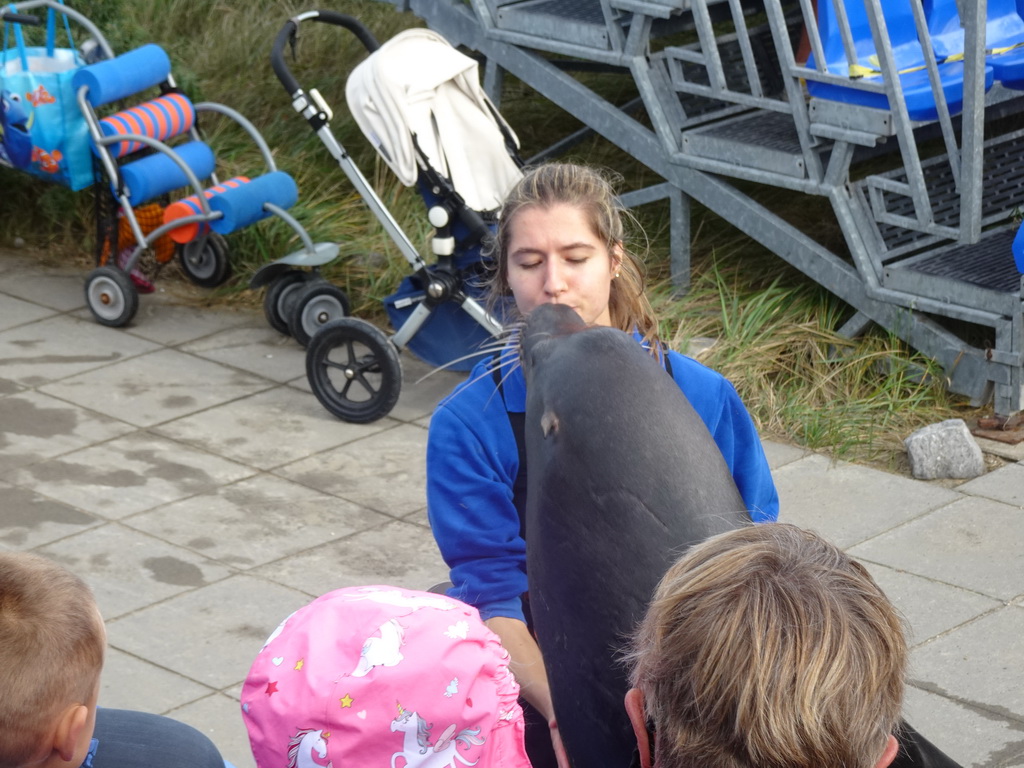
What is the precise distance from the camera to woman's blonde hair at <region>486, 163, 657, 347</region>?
2.53 m

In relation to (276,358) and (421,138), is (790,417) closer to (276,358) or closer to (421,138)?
(421,138)

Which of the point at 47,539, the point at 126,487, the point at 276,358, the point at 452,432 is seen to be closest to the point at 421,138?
the point at 276,358

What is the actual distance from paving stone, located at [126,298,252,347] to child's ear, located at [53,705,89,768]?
4859mm

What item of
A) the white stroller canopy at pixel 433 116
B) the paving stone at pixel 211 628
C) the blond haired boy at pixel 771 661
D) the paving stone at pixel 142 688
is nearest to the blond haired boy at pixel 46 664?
the blond haired boy at pixel 771 661

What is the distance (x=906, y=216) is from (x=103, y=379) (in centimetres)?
366

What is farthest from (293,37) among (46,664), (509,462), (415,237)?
(46,664)

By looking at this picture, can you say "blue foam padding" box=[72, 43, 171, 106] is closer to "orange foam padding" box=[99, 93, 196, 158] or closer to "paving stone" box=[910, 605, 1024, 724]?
"orange foam padding" box=[99, 93, 196, 158]

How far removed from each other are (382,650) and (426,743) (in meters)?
0.12

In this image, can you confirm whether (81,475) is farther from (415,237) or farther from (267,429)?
(415,237)

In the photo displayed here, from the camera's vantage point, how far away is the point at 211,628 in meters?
4.20

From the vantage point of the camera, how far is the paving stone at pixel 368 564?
449 centimetres

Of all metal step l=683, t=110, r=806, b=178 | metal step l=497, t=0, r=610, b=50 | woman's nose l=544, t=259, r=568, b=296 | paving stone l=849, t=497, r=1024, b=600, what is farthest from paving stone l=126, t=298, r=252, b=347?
woman's nose l=544, t=259, r=568, b=296

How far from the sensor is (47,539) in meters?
4.73

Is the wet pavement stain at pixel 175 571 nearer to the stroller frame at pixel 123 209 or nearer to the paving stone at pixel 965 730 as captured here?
the stroller frame at pixel 123 209
